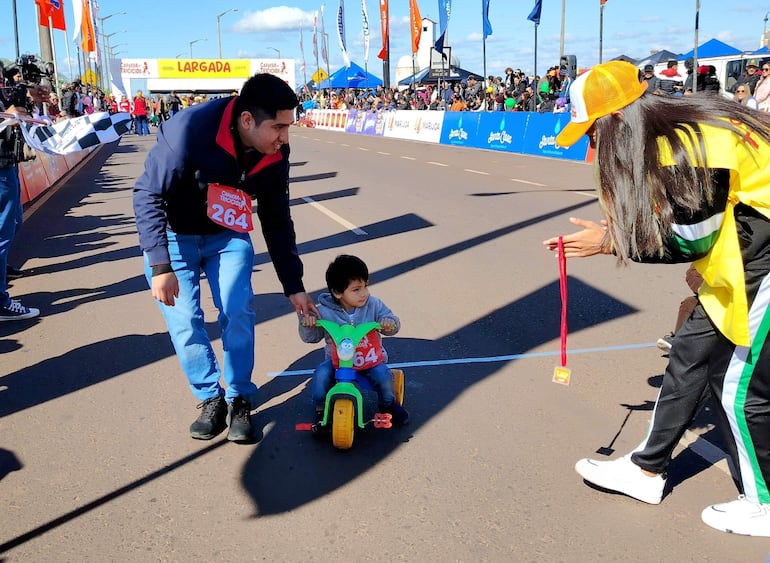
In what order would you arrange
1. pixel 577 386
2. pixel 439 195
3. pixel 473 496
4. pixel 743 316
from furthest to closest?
1. pixel 439 195
2. pixel 577 386
3. pixel 473 496
4. pixel 743 316

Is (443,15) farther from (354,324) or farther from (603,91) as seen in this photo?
(603,91)

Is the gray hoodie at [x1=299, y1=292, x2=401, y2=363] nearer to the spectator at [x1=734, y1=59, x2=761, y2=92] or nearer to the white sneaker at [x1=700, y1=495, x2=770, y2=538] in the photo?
the white sneaker at [x1=700, y1=495, x2=770, y2=538]

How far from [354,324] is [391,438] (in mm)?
612

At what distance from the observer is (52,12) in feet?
67.8

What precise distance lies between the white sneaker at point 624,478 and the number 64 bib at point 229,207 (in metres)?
1.90

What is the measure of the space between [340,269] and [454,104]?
25.9 metres

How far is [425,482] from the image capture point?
10.8 feet

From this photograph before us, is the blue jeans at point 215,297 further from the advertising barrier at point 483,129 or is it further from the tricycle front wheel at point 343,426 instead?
the advertising barrier at point 483,129

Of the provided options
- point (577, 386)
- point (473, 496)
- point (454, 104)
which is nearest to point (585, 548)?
point (473, 496)

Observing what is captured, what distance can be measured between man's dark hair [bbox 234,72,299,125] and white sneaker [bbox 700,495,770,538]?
241 centimetres

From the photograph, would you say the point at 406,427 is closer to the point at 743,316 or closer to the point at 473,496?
the point at 473,496

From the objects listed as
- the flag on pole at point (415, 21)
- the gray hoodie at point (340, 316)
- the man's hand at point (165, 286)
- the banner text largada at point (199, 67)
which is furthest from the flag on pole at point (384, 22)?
the banner text largada at point (199, 67)

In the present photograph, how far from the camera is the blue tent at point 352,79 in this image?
179ft

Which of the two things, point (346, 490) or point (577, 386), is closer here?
point (346, 490)
